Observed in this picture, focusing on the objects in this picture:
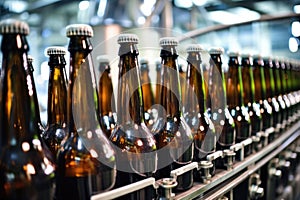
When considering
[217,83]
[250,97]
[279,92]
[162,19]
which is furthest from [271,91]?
[162,19]

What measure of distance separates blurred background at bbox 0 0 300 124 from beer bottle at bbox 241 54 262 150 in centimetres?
22

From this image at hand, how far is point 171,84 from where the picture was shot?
487 mm

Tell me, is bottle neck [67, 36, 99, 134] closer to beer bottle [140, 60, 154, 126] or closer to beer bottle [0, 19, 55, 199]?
beer bottle [0, 19, 55, 199]

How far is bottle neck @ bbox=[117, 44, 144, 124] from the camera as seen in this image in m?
0.43

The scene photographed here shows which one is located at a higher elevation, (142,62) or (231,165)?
(142,62)

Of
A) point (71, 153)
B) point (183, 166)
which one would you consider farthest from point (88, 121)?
point (183, 166)

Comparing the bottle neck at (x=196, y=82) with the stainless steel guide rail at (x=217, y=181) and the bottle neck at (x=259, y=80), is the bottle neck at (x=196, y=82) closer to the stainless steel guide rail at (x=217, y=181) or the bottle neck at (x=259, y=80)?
the stainless steel guide rail at (x=217, y=181)

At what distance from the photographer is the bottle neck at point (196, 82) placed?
542 millimetres

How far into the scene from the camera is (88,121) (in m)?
0.37

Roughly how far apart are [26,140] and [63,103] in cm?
15

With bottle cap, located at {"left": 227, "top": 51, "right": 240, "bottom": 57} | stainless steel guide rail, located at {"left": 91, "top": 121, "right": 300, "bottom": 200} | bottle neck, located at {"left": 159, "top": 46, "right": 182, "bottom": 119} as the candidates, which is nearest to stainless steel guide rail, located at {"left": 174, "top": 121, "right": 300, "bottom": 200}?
stainless steel guide rail, located at {"left": 91, "top": 121, "right": 300, "bottom": 200}

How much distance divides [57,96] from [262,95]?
22.7 inches

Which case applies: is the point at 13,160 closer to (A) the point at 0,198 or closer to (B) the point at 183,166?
(A) the point at 0,198

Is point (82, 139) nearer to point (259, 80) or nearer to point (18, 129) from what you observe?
point (18, 129)
